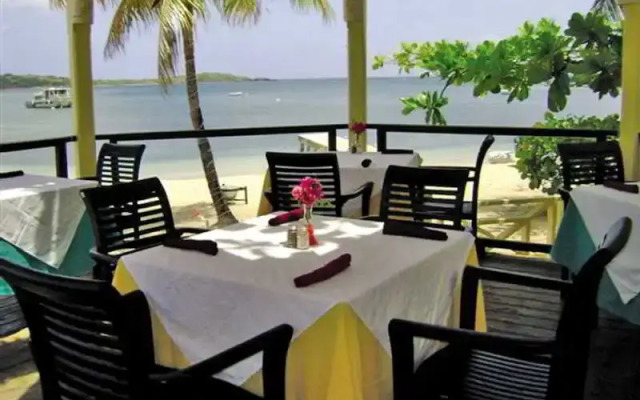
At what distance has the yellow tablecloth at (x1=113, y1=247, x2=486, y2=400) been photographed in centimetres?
190

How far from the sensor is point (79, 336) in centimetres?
177

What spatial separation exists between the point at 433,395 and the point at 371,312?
340mm

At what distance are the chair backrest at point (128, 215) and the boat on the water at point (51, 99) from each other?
28.0 metres

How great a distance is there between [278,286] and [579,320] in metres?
0.85

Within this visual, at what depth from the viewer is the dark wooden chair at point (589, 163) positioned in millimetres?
4516

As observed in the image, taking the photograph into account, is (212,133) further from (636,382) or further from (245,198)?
(245,198)

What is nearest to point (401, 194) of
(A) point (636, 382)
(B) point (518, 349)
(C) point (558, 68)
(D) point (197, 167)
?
(A) point (636, 382)

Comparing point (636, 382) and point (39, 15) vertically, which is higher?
point (39, 15)

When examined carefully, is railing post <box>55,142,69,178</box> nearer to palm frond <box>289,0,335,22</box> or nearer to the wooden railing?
the wooden railing

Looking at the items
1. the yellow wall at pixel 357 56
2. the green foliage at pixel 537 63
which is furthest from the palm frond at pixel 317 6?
the yellow wall at pixel 357 56

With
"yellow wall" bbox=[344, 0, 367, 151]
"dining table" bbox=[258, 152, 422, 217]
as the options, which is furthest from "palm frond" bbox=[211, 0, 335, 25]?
"dining table" bbox=[258, 152, 422, 217]

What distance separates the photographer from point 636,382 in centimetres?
319

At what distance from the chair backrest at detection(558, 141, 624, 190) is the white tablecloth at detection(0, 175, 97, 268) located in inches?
118

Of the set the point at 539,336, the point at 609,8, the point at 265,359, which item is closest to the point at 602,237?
the point at 539,336
